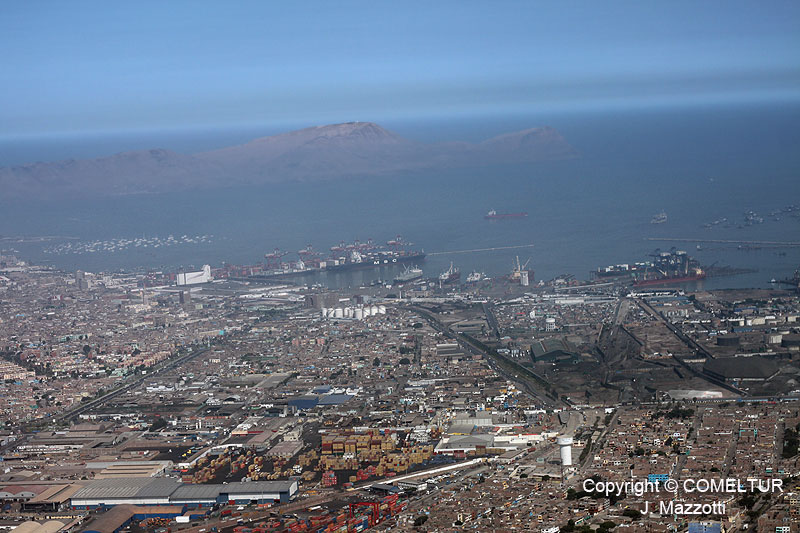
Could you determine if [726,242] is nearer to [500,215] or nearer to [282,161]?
[500,215]

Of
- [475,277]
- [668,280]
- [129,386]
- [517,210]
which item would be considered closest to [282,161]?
[517,210]

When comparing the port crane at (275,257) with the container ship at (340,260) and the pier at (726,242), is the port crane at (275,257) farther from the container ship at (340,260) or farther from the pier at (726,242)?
the pier at (726,242)

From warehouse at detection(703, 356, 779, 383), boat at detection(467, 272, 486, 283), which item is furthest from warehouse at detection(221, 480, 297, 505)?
boat at detection(467, 272, 486, 283)

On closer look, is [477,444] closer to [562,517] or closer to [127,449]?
[562,517]

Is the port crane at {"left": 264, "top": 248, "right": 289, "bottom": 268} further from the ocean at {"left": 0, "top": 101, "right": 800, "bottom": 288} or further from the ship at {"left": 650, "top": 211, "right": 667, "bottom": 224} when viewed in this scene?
the ship at {"left": 650, "top": 211, "right": 667, "bottom": 224}

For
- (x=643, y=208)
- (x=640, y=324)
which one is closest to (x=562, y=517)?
(x=640, y=324)

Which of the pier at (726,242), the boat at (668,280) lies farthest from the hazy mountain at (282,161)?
the boat at (668,280)
